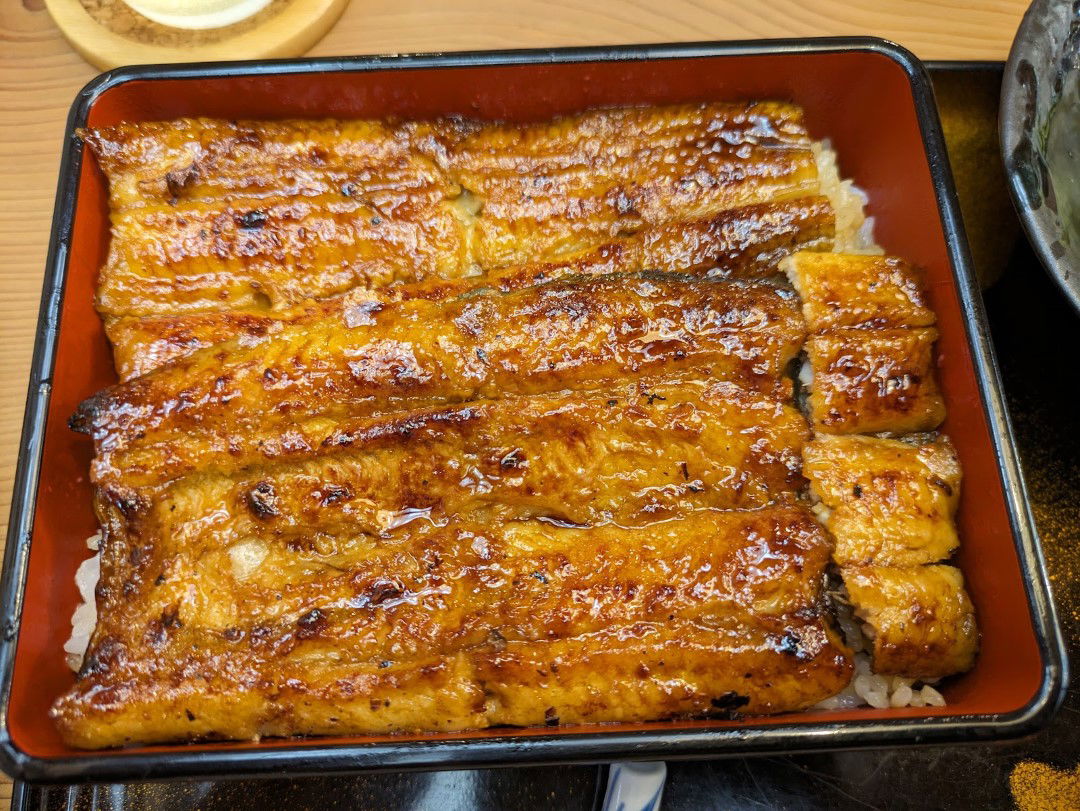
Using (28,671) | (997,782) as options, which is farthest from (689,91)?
(28,671)

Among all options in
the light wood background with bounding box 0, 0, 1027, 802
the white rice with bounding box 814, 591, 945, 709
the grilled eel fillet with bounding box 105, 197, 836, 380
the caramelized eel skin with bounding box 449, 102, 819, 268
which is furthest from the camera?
the light wood background with bounding box 0, 0, 1027, 802

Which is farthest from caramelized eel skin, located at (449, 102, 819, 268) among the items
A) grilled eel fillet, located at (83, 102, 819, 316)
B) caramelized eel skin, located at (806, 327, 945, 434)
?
caramelized eel skin, located at (806, 327, 945, 434)

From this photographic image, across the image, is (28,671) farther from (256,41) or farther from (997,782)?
(997,782)

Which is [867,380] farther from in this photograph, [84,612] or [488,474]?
[84,612]

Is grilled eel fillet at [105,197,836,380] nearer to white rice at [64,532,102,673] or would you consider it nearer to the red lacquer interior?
the red lacquer interior

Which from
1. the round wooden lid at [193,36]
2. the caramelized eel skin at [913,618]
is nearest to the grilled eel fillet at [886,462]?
the caramelized eel skin at [913,618]

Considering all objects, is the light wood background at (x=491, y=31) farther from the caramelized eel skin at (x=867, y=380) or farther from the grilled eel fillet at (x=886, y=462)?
the caramelized eel skin at (x=867, y=380)

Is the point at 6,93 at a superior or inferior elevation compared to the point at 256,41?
inferior

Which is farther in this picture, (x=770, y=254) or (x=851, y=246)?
(x=851, y=246)
